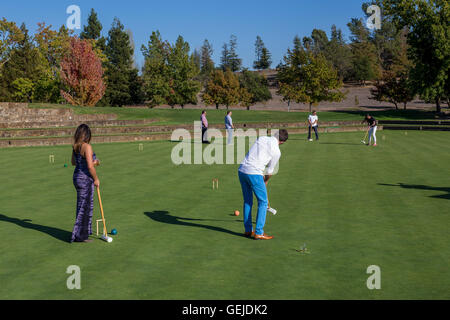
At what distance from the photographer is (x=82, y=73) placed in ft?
173

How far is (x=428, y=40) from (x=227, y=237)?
168 feet

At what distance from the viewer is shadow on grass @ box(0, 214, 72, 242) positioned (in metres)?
9.22

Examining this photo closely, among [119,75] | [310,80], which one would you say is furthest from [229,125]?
[119,75]

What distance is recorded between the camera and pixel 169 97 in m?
A: 73.7

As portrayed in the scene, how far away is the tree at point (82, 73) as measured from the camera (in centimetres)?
5241

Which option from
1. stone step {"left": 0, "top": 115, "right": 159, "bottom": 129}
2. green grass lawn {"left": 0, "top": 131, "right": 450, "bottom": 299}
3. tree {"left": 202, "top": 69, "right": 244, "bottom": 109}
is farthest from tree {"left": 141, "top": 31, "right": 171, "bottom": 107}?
green grass lawn {"left": 0, "top": 131, "right": 450, "bottom": 299}

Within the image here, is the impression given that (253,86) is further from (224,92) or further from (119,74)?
(119,74)

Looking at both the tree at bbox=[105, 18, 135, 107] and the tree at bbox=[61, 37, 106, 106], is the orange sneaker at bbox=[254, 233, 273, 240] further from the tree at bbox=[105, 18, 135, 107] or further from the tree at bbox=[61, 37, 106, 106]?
the tree at bbox=[105, 18, 135, 107]

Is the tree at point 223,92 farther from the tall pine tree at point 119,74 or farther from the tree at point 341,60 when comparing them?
the tree at point 341,60

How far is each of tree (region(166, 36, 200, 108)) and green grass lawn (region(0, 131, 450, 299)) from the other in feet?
183
